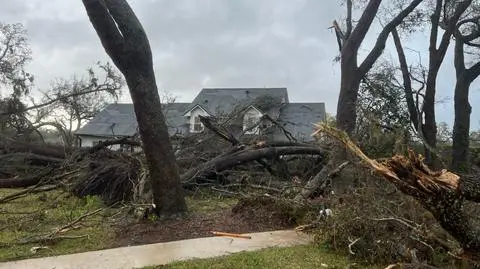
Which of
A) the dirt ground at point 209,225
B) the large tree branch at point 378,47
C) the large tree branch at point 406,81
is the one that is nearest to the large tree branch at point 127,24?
the dirt ground at point 209,225

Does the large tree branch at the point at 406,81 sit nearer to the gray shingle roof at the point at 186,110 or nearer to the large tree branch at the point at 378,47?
the large tree branch at the point at 378,47

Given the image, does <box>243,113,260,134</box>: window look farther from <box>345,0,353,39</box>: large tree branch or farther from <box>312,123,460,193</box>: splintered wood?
<box>312,123,460,193</box>: splintered wood

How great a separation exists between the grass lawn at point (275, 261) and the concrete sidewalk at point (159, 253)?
279mm

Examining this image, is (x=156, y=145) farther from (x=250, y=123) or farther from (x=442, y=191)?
(x=250, y=123)

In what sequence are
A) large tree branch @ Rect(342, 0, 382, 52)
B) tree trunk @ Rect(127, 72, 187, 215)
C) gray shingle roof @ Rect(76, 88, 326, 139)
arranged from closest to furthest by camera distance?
1. tree trunk @ Rect(127, 72, 187, 215)
2. large tree branch @ Rect(342, 0, 382, 52)
3. gray shingle roof @ Rect(76, 88, 326, 139)

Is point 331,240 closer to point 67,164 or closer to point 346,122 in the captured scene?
point 346,122

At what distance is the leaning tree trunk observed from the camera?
7254 millimetres

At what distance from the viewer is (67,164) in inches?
442

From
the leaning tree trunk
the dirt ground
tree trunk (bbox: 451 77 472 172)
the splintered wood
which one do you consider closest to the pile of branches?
the leaning tree trunk

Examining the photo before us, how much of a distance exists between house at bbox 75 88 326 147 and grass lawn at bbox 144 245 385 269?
207 centimetres

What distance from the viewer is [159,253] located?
19.3 ft

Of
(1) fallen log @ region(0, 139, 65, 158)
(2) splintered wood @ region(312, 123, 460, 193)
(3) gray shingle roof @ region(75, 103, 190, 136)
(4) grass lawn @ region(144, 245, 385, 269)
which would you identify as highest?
(3) gray shingle roof @ region(75, 103, 190, 136)

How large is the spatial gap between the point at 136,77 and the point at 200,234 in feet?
8.15

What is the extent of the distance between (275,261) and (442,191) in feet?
7.13
